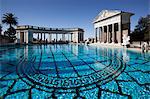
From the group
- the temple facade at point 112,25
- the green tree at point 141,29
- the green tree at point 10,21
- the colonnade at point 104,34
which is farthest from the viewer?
the green tree at point 10,21

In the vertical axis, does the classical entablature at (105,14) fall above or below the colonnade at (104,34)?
above

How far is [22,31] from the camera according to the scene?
39750mm

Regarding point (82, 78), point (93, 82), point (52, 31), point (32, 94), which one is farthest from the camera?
point (52, 31)

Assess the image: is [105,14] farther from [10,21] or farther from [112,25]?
[10,21]

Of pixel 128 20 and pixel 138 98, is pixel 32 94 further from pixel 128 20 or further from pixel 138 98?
pixel 128 20

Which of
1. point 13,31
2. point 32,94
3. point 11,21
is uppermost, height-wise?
point 11,21

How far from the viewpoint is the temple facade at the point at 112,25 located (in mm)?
26531

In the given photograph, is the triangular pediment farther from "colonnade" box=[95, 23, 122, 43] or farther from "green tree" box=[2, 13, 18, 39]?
"green tree" box=[2, 13, 18, 39]

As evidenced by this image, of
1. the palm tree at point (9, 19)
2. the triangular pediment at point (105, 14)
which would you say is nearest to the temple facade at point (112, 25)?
the triangular pediment at point (105, 14)

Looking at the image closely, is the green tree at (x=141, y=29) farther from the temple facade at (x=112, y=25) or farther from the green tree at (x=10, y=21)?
the green tree at (x=10, y=21)

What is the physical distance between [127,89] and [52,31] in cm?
4054

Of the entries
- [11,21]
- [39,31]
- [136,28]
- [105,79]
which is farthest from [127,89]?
[39,31]

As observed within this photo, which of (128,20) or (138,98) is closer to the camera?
(138,98)

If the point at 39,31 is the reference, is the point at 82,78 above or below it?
below
